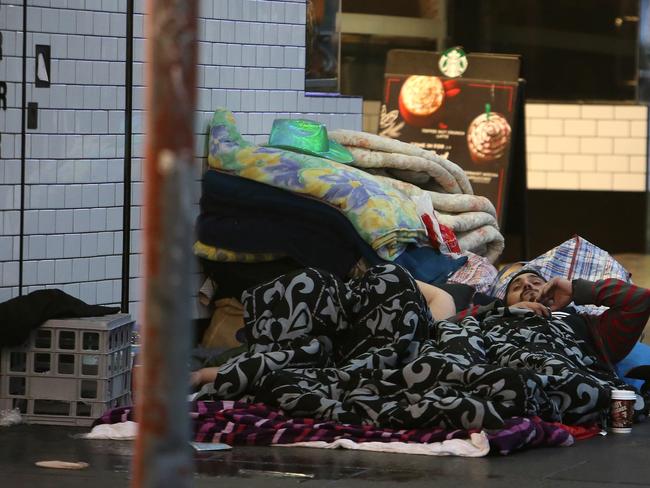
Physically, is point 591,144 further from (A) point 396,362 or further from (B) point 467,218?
(A) point 396,362

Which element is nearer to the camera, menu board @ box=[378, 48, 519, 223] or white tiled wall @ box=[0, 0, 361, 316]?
white tiled wall @ box=[0, 0, 361, 316]

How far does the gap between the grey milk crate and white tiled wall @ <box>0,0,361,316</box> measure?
816 millimetres

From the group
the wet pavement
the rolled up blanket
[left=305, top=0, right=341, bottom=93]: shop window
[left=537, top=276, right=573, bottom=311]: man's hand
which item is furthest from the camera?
[left=305, top=0, right=341, bottom=93]: shop window

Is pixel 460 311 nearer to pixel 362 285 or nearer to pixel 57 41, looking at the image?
pixel 362 285

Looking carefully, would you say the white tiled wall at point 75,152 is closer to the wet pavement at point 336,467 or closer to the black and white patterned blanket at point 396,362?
the black and white patterned blanket at point 396,362

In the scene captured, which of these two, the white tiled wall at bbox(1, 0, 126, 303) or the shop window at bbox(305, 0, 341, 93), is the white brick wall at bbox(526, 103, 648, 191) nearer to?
the shop window at bbox(305, 0, 341, 93)

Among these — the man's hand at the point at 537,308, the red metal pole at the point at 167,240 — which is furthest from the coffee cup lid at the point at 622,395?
the red metal pole at the point at 167,240

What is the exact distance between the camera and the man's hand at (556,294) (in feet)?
17.4

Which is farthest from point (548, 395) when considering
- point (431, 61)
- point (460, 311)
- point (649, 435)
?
point (431, 61)

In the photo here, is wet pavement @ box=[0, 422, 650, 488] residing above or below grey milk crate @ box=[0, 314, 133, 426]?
below

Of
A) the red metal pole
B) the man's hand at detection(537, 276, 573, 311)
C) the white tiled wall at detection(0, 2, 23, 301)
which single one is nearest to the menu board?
the man's hand at detection(537, 276, 573, 311)

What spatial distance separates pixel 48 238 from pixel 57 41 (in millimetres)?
791

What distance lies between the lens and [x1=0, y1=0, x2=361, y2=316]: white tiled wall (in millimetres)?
5527

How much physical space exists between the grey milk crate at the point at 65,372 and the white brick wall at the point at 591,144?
6897 millimetres
